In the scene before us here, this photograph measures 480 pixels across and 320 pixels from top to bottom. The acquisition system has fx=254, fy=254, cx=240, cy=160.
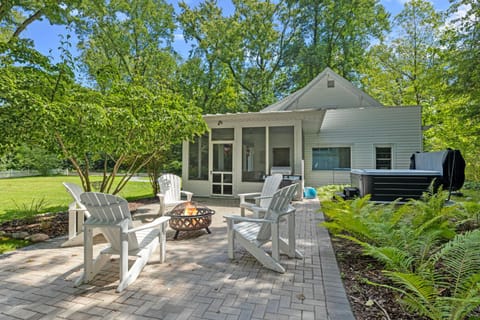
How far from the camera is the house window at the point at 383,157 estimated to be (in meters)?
11.7

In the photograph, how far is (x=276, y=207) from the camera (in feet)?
10.4

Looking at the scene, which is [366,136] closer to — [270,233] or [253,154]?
[253,154]

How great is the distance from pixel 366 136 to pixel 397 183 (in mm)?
5135

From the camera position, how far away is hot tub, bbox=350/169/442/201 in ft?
23.4

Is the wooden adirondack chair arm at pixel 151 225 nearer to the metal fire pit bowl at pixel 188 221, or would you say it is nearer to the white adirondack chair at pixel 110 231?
the white adirondack chair at pixel 110 231

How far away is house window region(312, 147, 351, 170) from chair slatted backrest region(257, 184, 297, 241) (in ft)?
31.4

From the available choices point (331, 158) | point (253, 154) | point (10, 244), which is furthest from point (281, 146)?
point (10, 244)

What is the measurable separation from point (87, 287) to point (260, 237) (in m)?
1.96

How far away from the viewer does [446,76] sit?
8.66 meters

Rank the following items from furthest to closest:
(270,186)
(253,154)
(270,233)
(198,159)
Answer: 1. (198,159)
2. (253,154)
3. (270,186)
4. (270,233)

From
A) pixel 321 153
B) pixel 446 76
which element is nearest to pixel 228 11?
pixel 321 153

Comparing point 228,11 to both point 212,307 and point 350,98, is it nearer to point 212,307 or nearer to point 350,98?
point 350,98

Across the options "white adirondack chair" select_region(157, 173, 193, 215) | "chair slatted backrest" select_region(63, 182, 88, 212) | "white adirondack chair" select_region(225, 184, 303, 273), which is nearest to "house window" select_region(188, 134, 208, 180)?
"white adirondack chair" select_region(157, 173, 193, 215)

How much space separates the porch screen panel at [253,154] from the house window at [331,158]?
4.49 metres
